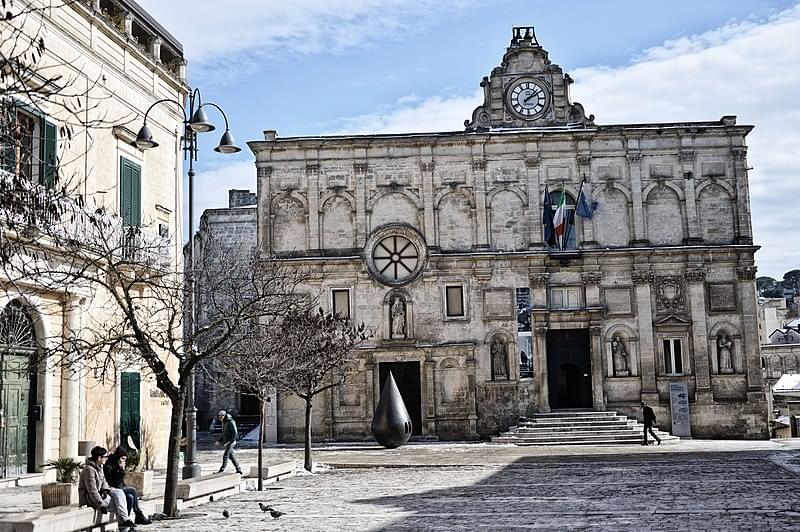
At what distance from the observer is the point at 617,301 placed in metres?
40.0

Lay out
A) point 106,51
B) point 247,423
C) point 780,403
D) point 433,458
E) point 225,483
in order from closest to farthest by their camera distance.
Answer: point 225,483 → point 106,51 → point 433,458 → point 247,423 → point 780,403

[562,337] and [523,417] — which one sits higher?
[562,337]

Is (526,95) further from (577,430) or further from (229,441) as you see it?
(229,441)

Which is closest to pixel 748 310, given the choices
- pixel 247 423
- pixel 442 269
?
pixel 442 269

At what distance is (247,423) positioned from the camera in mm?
47812

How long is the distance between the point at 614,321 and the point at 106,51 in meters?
24.1

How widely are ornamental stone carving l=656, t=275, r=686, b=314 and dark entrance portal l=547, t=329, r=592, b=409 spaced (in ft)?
10.6

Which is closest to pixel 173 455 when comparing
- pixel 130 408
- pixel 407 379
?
pixel 130 408

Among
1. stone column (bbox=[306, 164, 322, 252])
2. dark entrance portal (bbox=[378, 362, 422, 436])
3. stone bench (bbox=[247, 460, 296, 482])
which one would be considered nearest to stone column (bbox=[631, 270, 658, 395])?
dark entrance portal (bbox=[378, 362, 422, 436])

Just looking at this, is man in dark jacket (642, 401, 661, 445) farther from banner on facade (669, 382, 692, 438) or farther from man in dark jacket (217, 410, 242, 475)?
man in dark jacket (217, 410, 242, 475)

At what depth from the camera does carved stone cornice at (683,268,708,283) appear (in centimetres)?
3988

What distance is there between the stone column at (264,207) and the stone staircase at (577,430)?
12.2 metres

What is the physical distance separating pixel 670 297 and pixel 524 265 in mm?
6050

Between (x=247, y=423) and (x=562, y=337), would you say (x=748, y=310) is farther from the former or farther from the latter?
(x=247, y=423)
